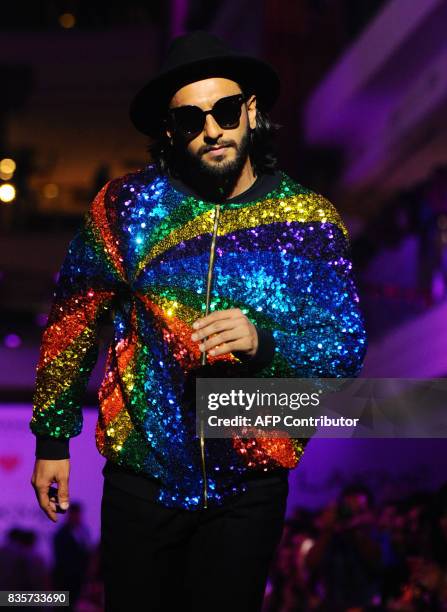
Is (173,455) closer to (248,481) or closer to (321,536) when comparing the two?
(248,481)

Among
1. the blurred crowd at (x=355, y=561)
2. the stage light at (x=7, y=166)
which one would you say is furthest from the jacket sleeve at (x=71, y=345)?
the stage light at (x=7, y=166)

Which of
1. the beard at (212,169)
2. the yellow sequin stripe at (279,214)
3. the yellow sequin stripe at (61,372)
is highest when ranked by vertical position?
the beard at (212,169)

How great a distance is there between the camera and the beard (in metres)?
2.96

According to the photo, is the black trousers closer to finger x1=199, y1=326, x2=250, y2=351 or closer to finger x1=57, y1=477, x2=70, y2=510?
finger x1=57, y1=477, x2=70, y2=510

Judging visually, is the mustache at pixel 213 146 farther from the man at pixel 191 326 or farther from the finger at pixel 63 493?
the finger at pixel 63 493

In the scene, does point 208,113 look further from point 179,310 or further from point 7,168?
point 7,168

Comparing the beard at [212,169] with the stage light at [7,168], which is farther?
the stage light at [7,168]

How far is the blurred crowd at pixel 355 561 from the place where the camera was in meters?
5.19

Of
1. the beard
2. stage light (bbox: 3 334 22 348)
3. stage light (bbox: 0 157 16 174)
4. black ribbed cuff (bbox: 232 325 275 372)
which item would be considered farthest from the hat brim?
stage light (bbox: 0 157 16 174)

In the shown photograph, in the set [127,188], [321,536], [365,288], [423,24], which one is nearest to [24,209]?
[423,24]

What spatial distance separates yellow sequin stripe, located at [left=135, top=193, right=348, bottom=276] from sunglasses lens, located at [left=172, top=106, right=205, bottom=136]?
0.20 meters

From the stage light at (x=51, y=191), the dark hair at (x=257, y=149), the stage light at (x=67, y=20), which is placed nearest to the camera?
the dark hair at (x=257, y=149)

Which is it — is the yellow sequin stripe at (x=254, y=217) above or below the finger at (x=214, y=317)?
above

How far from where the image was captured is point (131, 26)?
21.7m
